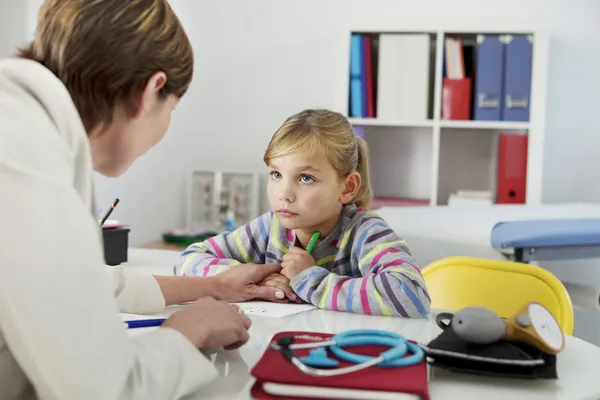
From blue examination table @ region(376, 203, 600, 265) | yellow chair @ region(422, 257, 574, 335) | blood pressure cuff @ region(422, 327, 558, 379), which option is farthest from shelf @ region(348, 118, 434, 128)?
blood pressure cuff @ region(422, 327, 558, 379)

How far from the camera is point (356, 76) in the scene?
11.1 ft

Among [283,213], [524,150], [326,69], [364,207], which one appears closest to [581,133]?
[524,150]

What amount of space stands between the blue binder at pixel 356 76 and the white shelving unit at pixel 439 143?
0.08ft

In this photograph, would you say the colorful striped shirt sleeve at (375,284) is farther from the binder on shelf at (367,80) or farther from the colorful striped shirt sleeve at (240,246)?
the binder on shelf at (367,80)

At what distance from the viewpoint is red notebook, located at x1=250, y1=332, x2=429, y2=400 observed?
2.38 feet

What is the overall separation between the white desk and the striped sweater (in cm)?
3

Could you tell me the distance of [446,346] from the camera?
87cm

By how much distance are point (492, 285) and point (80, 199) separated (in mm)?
1167

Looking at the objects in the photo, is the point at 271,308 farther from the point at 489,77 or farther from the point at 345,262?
the point at 489,77

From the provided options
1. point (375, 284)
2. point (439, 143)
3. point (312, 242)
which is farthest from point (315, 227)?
point (439, 143)

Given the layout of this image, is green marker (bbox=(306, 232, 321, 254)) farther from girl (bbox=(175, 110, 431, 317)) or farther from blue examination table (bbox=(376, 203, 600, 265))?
blue examination table (bbox=(376, 203, 600, 265))

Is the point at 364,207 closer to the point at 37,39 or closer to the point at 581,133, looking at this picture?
the point at 37,39

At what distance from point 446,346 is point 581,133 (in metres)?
3.02

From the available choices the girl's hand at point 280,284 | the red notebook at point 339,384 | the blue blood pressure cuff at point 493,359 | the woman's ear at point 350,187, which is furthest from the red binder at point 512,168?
the red notebook at point 339,384
